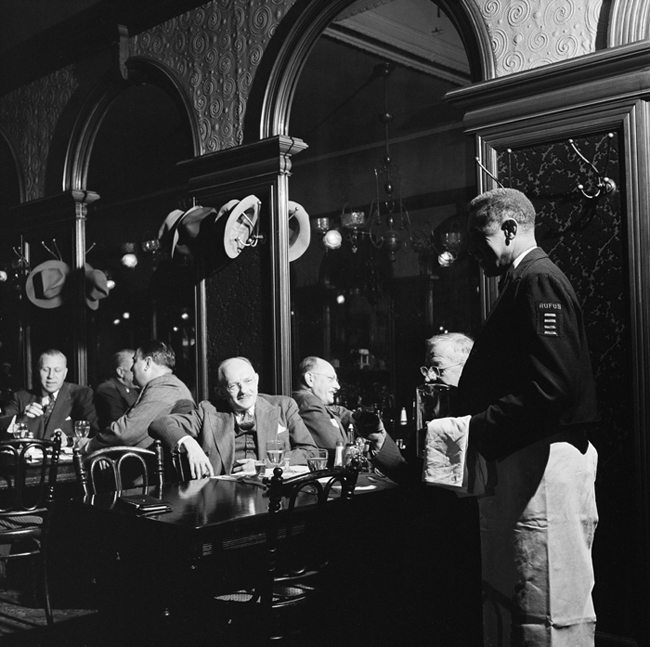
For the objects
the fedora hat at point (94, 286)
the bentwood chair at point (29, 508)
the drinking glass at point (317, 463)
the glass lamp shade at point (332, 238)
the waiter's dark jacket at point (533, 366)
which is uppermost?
the glass lamp shade at point (332, 238)

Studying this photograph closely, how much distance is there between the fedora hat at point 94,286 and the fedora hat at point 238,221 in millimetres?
2261

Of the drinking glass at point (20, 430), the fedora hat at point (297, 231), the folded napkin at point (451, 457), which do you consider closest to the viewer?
the folded napkin at point (451, 457)

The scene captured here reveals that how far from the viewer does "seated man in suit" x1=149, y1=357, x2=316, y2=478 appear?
425cm

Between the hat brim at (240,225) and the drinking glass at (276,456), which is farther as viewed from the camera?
the hat brim at (240,225)

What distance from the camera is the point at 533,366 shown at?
8.14ft

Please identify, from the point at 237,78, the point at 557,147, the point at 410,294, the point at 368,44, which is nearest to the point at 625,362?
the point at 557,147

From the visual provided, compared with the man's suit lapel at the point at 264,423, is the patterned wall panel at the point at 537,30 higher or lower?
higher

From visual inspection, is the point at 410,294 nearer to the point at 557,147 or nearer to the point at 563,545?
the point at 557,147

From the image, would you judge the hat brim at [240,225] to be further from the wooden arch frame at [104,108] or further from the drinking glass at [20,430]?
the drinking glass at [20,430]

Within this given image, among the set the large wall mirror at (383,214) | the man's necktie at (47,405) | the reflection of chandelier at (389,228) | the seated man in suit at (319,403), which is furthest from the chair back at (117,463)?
the large wall mirror at (383,214)

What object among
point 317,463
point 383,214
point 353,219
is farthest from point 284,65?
point 383,214

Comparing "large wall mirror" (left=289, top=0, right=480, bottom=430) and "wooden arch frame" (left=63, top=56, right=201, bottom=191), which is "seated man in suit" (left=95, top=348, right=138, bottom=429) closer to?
"wooden arch frame" (left=63, top=56, right=201, bottom=191)

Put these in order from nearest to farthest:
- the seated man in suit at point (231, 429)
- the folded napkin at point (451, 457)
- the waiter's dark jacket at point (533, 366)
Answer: the waiter's dark jacket at point (533, 366) < the folded napkin at point (451, 457) < the seated man in suit at point (231, 429)

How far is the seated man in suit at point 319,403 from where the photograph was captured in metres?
5.02
